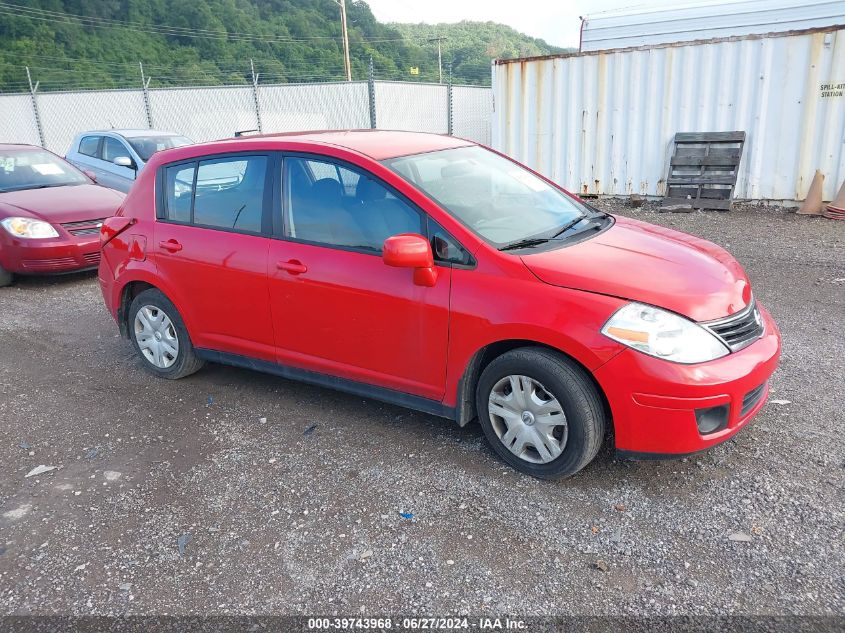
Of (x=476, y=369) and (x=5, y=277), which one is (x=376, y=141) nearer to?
(x=476, y=369)

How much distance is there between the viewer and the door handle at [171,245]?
4.47 meters

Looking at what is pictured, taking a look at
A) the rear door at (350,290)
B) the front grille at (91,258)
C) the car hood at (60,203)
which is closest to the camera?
the rear door at (350,290)

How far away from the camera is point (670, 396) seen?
296 centimetres

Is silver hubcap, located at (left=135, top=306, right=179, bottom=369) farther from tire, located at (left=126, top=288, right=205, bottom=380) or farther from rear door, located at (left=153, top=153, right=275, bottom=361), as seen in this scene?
rear door, located at (left=153, top=153, right=275, bottom=361)

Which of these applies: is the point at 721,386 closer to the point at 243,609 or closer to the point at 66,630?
the point at 243,609

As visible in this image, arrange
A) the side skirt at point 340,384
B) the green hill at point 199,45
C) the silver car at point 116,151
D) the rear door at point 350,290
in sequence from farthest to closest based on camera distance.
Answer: the green hill at point 199,45 < the silver car at point 116,151 < the side skirt at point 340,384 < the rear door at point 350,290

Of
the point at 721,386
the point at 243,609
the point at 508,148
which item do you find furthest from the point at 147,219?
the point at 508,148

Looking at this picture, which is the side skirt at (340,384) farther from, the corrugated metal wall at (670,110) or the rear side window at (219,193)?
the corrugated metal wall at (670,110)

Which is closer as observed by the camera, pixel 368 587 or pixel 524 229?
pixel 368 587

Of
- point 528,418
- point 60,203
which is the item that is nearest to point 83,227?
point 60,203

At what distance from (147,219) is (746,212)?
28.4 ft

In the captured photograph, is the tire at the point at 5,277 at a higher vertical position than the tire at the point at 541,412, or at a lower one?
lower

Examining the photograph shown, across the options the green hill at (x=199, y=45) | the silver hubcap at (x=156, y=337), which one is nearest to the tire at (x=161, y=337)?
the silver hubcap at (x=156, y=337)

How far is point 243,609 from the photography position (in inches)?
104
